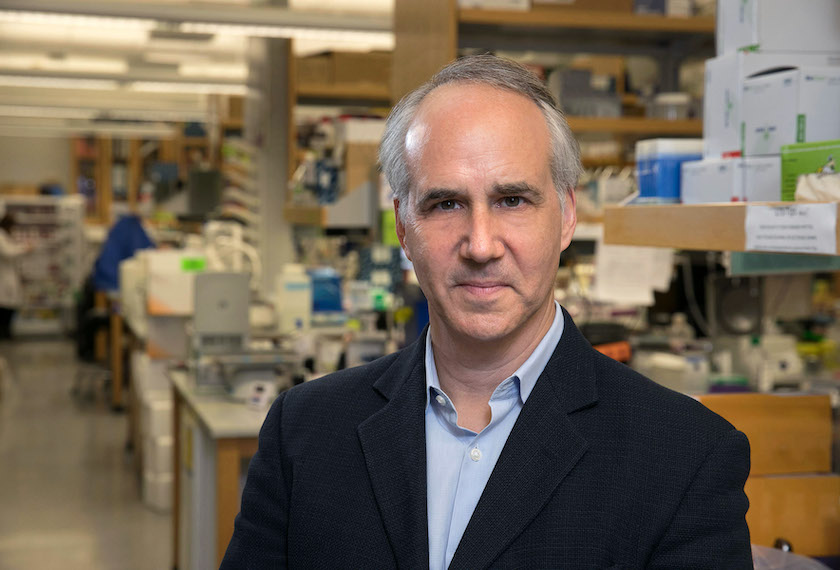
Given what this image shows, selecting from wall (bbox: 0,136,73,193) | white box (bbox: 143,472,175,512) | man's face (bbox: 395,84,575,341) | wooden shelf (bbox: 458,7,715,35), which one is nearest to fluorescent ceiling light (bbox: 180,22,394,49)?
wooden shelf (bbox: 458,7,715,35)

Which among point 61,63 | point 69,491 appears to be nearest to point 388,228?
point 69,491

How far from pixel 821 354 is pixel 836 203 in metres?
3.12

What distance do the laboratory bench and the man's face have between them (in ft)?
7.99

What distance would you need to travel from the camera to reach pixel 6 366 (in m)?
11.2

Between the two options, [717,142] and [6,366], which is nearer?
[717,142]

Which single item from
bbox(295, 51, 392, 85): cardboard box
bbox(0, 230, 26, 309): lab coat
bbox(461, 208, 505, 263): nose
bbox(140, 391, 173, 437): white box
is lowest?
bbox(140, 391, 173, 437): white box

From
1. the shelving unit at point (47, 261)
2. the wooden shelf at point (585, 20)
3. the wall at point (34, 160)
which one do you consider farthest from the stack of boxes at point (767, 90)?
the wall at point (34, 160)

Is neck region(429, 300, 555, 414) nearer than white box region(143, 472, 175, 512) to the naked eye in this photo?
Yes

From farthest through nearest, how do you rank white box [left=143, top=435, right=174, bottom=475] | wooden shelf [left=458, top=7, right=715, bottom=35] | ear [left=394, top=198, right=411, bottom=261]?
white box [left=143, top=435, right=174, bottom=475] < wooden shelf [left=458, top=7, right=715, bottom=35] < ear [left=394, top=198, right=411, bottom=261]

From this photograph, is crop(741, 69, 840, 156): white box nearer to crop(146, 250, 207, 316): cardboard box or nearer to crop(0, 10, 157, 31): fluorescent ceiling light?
crop(0, 10, 157, 31): fluorescent ceiling light

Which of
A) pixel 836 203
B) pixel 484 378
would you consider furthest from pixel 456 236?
pixel 836 203

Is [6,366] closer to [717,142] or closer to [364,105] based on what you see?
[364,105]

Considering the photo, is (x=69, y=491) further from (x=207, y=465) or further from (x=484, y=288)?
(x=484, y=288)

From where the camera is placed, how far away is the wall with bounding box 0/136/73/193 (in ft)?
55.7
